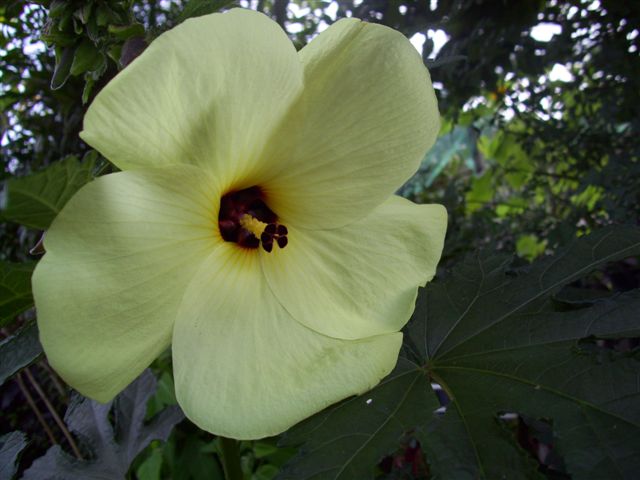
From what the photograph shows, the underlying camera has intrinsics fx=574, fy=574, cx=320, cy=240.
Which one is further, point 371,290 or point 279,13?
point 279,13

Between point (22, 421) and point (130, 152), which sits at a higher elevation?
point (130, 152)

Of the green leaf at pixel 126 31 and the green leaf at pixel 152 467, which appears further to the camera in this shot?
the green leaf at pixel 152 467

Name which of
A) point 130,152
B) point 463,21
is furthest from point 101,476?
point 463,21

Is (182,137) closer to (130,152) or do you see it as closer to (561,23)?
(130,152)

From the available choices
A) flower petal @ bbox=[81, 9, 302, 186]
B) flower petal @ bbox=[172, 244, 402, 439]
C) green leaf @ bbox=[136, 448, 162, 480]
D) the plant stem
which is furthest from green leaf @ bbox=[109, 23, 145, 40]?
green leaf @ bbox=[136, 448, 162, 480]

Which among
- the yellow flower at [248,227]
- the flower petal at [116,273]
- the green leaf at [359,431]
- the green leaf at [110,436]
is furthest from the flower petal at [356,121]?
the green leaf at [110,436]

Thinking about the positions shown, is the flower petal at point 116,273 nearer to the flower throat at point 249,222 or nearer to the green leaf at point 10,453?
the flower throat at point 249,222

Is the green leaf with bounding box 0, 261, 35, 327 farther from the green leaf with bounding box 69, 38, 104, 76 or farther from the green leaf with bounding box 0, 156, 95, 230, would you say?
the green leaf with bounding box 69, 38, 104, 76
